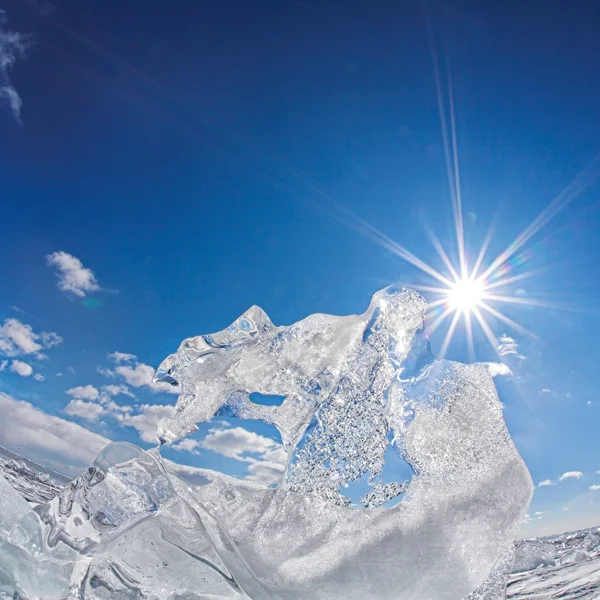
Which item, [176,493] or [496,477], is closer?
[176,493]

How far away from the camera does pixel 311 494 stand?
3.42 m

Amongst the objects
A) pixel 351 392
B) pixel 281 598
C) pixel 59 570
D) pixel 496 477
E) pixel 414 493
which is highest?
pixel 351 392

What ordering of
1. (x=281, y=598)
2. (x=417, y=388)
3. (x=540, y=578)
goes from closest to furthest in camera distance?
(x=281, y=598), (x=417, y=388), (x=540, y=578)

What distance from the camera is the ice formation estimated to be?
2604mm

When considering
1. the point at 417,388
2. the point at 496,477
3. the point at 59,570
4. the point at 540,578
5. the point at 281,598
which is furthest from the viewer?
the point at 540,578

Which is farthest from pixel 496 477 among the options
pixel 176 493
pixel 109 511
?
pixel 109 511

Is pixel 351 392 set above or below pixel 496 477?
above

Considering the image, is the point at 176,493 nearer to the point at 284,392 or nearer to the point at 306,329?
the point at 284,392

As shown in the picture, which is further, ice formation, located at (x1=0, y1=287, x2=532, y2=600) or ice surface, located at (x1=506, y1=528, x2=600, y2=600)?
ice surface, located at (x1=506, y1=528, x2=600, y2=600)

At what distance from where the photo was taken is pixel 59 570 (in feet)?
8.44

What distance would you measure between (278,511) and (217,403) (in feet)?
3.69

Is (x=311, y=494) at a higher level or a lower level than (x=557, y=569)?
lower

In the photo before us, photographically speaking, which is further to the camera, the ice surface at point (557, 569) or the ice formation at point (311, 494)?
the ice surface at point (557, 569)

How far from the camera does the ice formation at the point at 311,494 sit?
2604mm
